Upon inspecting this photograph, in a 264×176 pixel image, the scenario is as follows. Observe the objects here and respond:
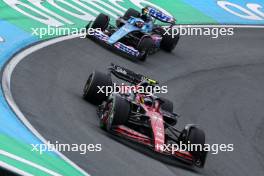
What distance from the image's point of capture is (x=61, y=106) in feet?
48.4

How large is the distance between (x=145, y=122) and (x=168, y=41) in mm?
9816

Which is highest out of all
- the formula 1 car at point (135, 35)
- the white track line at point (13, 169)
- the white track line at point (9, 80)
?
the white track line at point (13, 169)

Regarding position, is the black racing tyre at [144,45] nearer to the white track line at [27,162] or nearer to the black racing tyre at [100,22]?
the black racing tyre at [100,22]

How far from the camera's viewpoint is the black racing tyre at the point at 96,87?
15227mm

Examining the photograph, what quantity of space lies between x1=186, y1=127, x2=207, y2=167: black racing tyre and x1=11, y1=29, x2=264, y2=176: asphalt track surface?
206mm

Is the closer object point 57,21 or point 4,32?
point 4,32

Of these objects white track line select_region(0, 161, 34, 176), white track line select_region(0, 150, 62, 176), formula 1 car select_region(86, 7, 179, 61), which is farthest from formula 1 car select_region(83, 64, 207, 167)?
formula 1 car select_region(86, 7, 179, 61)

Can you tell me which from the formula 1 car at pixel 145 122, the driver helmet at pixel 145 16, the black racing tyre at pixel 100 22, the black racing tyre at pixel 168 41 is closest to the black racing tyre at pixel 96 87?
the formula 1 car at pixel 145 122

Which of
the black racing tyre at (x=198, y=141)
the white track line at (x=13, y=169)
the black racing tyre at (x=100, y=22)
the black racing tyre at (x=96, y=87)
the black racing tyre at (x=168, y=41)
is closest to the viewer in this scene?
the white track line at (x=13, y=169)

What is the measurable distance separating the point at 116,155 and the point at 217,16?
1727 centimetres

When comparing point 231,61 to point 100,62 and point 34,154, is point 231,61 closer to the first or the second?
point 100,62

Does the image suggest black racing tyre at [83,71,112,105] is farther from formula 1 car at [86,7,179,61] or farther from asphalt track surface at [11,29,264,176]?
formula 1 car at [86,7,179,61]

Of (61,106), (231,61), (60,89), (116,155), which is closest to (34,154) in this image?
(116,155)

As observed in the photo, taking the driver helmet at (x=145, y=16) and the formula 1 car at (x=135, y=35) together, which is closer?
the formula 1 car at (x=135, y=35)
